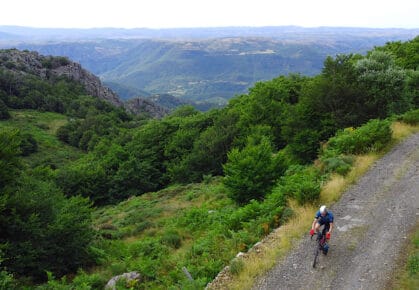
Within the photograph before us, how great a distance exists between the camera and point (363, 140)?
2064cm

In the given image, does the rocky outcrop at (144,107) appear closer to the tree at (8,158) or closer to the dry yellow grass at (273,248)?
the tree at (8,158)

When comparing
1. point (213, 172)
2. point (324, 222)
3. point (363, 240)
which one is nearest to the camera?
point (324, 222)

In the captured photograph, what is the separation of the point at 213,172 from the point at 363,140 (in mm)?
24536

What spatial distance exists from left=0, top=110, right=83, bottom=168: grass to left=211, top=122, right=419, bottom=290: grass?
186 ft

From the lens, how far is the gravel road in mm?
10766

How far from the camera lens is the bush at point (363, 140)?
2059 centimetres

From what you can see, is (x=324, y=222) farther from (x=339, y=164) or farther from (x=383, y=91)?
(x=383, y=91)

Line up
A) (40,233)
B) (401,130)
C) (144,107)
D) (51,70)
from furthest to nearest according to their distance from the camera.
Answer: (144,107)
(51,70)
(401,130)
(40,233)

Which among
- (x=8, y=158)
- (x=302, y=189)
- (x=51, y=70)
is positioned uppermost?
Result: (x=51, y=70)

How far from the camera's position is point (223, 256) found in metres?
13.2

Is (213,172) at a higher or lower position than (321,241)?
lower

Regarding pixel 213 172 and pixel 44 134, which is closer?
pixel 213 172

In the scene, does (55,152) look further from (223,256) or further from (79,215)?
(223,256)

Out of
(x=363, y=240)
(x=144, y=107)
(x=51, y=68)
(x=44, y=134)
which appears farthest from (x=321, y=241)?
(x=144, y=107)
